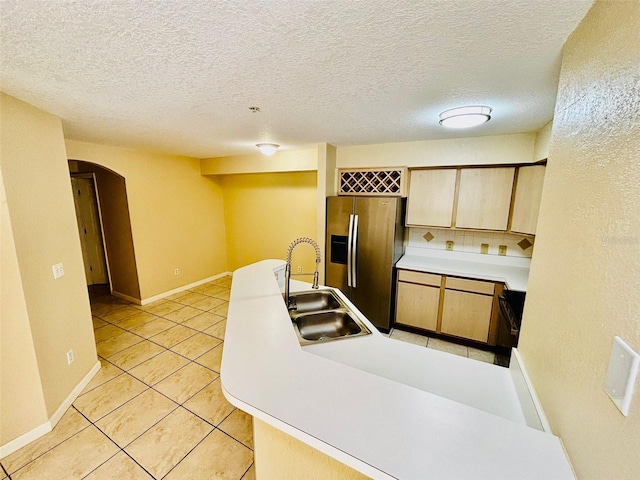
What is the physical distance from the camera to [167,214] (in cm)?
431

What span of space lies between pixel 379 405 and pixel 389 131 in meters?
2.48

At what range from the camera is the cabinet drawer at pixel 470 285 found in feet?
9.16

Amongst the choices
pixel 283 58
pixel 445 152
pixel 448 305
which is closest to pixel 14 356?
pixel 283 58

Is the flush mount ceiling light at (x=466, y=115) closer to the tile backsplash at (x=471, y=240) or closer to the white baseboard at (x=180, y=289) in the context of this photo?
the tile backsplash at (x=471, y=240)

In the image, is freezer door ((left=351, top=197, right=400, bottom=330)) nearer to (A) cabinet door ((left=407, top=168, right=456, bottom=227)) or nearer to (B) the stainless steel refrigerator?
(B) the stainless steel refrigerator

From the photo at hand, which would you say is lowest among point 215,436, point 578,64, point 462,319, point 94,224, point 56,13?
point 215,436

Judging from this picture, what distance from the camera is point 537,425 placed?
0.93 m

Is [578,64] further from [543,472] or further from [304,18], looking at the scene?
[543,472]

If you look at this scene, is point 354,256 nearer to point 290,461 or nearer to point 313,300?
point 313,300

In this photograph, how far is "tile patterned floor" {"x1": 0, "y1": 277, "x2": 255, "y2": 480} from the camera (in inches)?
66.1

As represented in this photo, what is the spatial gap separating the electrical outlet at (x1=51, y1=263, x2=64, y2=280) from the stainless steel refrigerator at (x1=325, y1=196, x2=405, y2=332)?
2.65m

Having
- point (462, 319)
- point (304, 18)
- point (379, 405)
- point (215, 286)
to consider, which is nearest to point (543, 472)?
point (379, 405)

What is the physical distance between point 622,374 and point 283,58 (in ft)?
5.17

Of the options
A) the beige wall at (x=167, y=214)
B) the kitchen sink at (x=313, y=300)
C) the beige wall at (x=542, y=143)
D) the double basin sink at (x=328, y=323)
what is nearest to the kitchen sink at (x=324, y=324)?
the double basin sink at (x=328, y=323)
